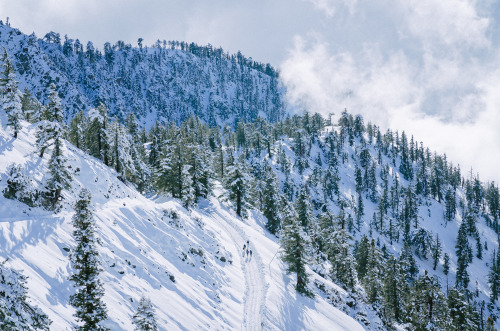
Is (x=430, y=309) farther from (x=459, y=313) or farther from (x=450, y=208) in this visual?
(x=450, y=208)

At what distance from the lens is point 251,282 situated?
31359mm

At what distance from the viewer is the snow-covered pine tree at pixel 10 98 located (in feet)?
116

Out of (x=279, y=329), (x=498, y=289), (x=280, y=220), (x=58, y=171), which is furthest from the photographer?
(x=498, y=289)

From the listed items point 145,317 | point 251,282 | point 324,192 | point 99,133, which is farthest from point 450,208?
point 145,317

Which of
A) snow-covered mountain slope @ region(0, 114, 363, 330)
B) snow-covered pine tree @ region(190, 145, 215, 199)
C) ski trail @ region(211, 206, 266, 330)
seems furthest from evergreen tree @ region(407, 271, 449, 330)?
snow-covered pine tree @ region(190, 145, 215, 199)

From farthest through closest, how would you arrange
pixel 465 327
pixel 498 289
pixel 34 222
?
pixel 498 289 < pixel 465 327 < pixel 34 222

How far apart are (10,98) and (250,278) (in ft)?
121

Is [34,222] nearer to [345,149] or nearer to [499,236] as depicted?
[345,149]

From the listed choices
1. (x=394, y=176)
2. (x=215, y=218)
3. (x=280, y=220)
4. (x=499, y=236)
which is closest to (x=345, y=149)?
(x=394, y=176)

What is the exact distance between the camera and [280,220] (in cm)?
6022

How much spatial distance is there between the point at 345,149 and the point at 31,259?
169429 millimetres

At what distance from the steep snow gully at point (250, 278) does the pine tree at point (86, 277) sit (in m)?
14.0

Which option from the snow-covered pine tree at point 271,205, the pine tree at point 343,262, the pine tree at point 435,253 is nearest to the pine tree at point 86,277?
the pine tree at point 343,262

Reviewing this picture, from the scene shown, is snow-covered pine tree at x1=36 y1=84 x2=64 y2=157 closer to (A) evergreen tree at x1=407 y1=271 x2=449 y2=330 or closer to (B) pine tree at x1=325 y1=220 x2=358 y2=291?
(B) pine tree at x1=325 y1=220 x2=358 y2=291
